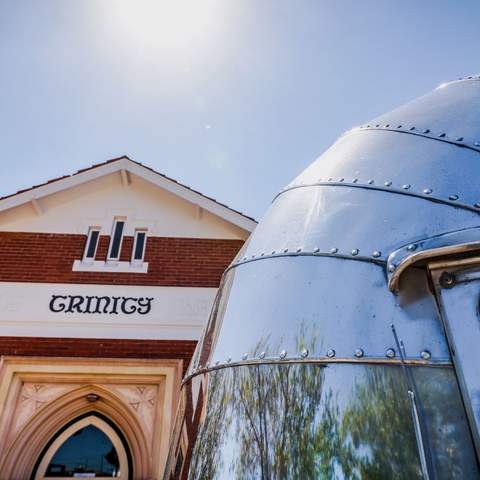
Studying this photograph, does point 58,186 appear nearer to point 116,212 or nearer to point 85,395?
point 116,212

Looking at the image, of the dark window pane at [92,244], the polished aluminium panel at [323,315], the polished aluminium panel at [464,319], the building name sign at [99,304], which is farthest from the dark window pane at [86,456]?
the polished aluminium panel at [464,319]

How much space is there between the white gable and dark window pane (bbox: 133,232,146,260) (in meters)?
0.15

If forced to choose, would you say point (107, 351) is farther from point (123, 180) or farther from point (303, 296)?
point (303, 296)

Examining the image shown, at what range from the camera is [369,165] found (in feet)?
5.60

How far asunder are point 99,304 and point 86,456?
198 centimetres

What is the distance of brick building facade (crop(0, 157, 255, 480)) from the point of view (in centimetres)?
509

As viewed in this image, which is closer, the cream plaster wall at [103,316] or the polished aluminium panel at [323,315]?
the polished aluminium panel at [323,315]

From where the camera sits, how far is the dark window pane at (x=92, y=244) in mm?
6266

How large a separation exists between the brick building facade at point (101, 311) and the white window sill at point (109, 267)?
2 cm

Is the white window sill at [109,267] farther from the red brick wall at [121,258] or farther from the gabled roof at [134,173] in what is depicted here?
the gabled roof at [134,173]

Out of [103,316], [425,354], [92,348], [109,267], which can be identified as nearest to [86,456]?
[92,348]

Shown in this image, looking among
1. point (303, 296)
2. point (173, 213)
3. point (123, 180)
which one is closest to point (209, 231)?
point (173, 213)

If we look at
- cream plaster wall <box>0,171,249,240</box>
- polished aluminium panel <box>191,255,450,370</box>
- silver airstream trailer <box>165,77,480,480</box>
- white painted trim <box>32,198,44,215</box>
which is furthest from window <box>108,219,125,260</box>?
polished aluminium panel <box>191,255,450,370</box>

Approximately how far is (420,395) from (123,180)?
21.8 feet
